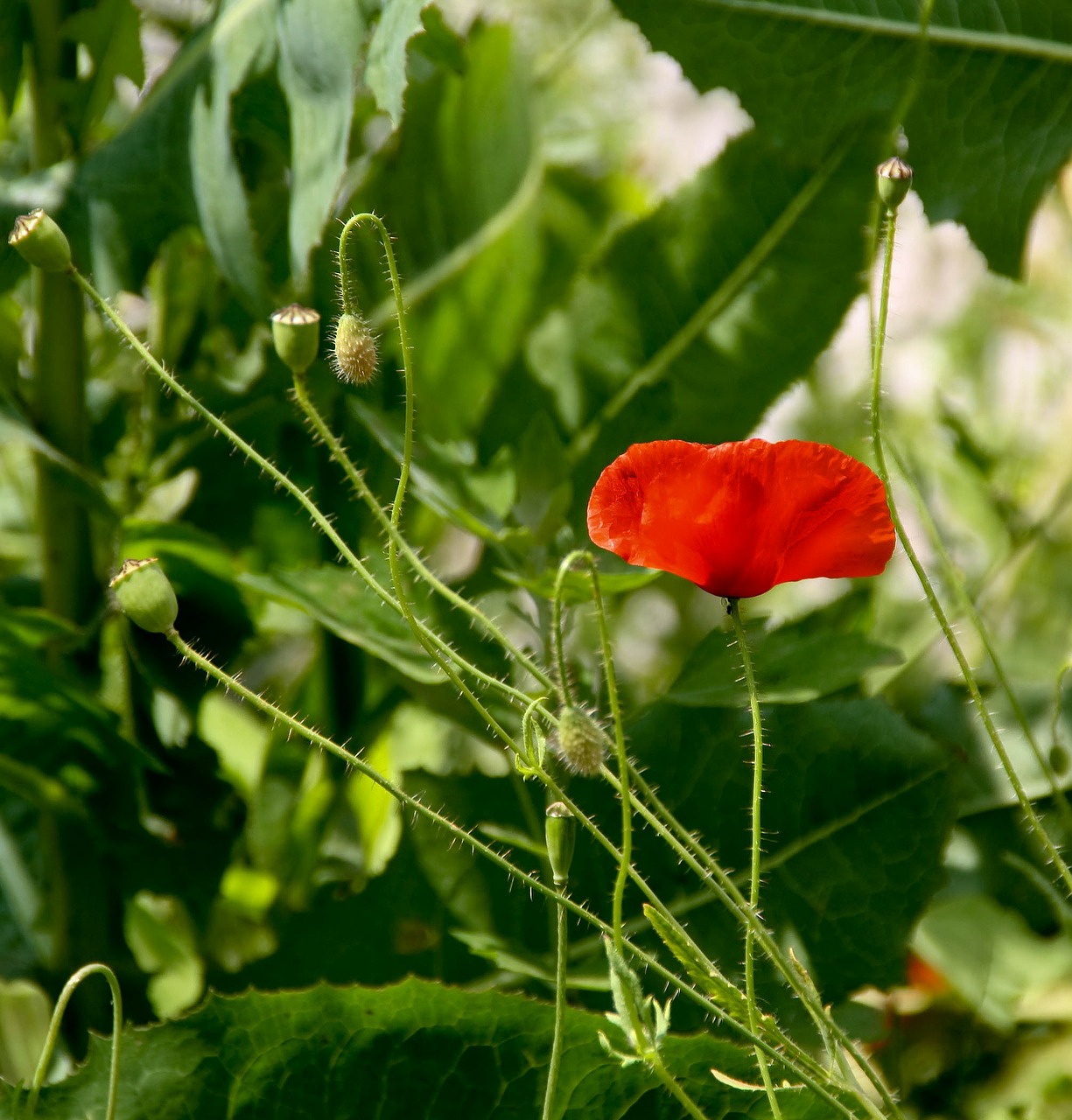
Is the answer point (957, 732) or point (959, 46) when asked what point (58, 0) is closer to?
point (959, 46)

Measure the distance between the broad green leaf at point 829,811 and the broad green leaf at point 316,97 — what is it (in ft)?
0.61

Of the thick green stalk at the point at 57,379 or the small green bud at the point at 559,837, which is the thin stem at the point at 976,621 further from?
the thick green stalk at the point at 57,379

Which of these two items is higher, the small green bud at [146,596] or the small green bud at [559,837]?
the small green bud at [146,596]

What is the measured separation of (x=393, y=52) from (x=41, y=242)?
12 centimetres

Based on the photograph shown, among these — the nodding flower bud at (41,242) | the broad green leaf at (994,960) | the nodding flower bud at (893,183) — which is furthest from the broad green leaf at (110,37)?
the broad green leaf at (994,960)

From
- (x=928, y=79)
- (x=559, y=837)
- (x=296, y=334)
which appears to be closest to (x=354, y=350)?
(x=296, y=334)

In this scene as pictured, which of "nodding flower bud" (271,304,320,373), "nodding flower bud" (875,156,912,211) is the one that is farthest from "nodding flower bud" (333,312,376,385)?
"nodding flower bud" (875,156,912,211)

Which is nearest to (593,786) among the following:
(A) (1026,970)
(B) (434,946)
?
(B) (434,946)

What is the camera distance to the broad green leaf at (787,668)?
0.37m

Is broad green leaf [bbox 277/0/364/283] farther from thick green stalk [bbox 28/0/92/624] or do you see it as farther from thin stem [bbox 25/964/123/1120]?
thin stem [bbox 25/964/123/1120]

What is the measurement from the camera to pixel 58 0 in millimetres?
426

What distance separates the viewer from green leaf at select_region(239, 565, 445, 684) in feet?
1.22

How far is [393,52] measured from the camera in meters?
0.35

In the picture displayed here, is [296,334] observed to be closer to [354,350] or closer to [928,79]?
[354,350]
